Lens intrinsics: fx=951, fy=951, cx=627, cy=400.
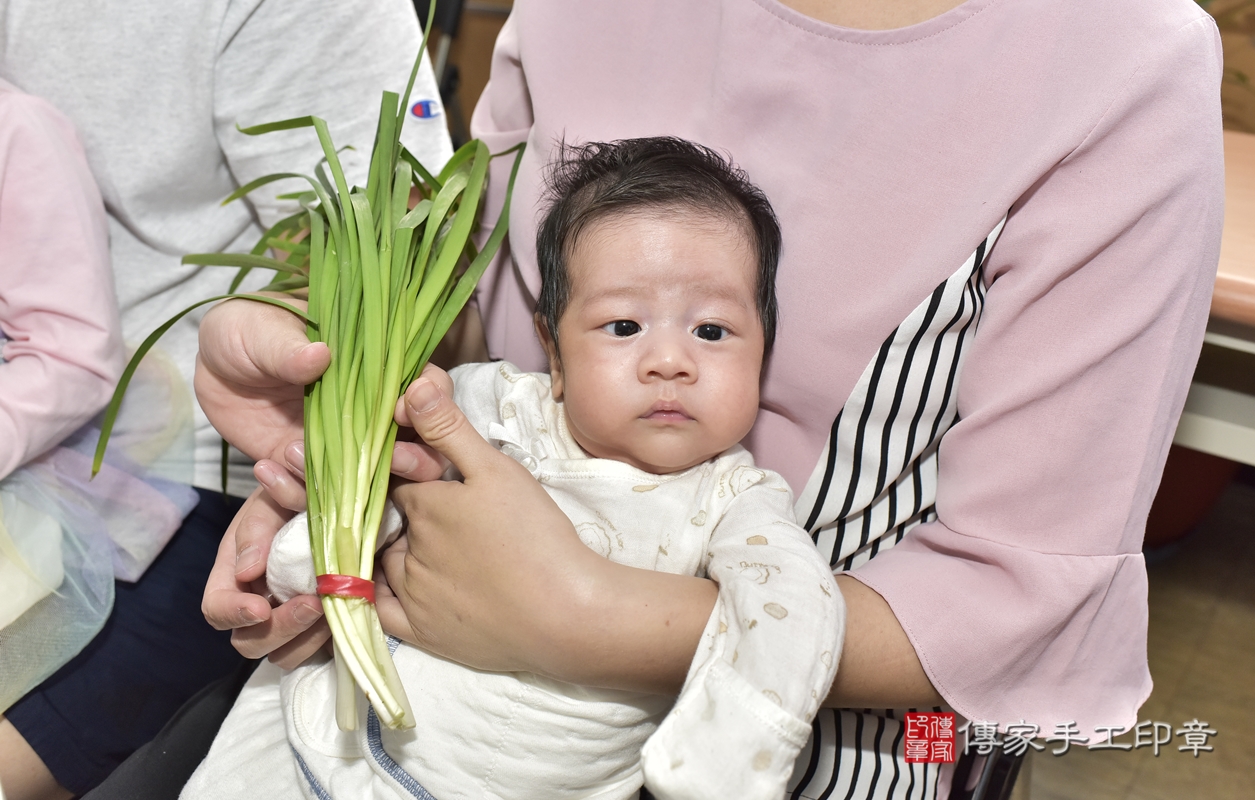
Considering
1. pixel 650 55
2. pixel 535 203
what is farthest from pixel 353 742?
pixel 650 55

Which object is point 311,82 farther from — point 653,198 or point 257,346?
point 653,198

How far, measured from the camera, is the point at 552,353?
1180 mm

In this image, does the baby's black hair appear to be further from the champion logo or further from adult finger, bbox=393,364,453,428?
the champion logo

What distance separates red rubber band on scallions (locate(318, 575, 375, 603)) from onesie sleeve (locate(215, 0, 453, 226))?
2.34ft

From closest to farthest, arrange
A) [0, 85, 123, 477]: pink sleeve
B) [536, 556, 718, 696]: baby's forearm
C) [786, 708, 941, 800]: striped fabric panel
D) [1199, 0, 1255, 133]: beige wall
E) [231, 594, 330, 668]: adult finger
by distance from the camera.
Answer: [536, 556, 718, 696]: baby's forearm < [231, 594, 330, 668]: adult finger < [786, 708, 941, 800]: striped fabric panel < [0, 85, 123, 477]: pink sleeve < [1199, 0, 1255, 133]: beige wall

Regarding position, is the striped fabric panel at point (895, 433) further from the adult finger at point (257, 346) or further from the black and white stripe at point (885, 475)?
the adult finger at point (257, 346)

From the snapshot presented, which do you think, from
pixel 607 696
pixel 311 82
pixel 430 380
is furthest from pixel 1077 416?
pixel 311 82

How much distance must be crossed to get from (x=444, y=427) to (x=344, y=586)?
0.61 feet

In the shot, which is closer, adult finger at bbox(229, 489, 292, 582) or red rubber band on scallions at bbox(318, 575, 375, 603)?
red rubber band on scallions at bbox(318, 575, 375, 603)

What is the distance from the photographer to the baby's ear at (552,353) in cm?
116

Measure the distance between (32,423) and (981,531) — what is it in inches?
46.1

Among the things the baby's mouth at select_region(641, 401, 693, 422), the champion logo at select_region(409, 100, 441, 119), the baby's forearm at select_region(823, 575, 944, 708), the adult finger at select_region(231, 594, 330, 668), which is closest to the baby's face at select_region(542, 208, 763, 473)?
the baby's mouth at select_region(641, 401, 693, 422)

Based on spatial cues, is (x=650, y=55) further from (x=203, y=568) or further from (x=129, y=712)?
(x=129, y=712)

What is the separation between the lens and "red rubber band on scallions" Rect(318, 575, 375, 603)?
95cm
